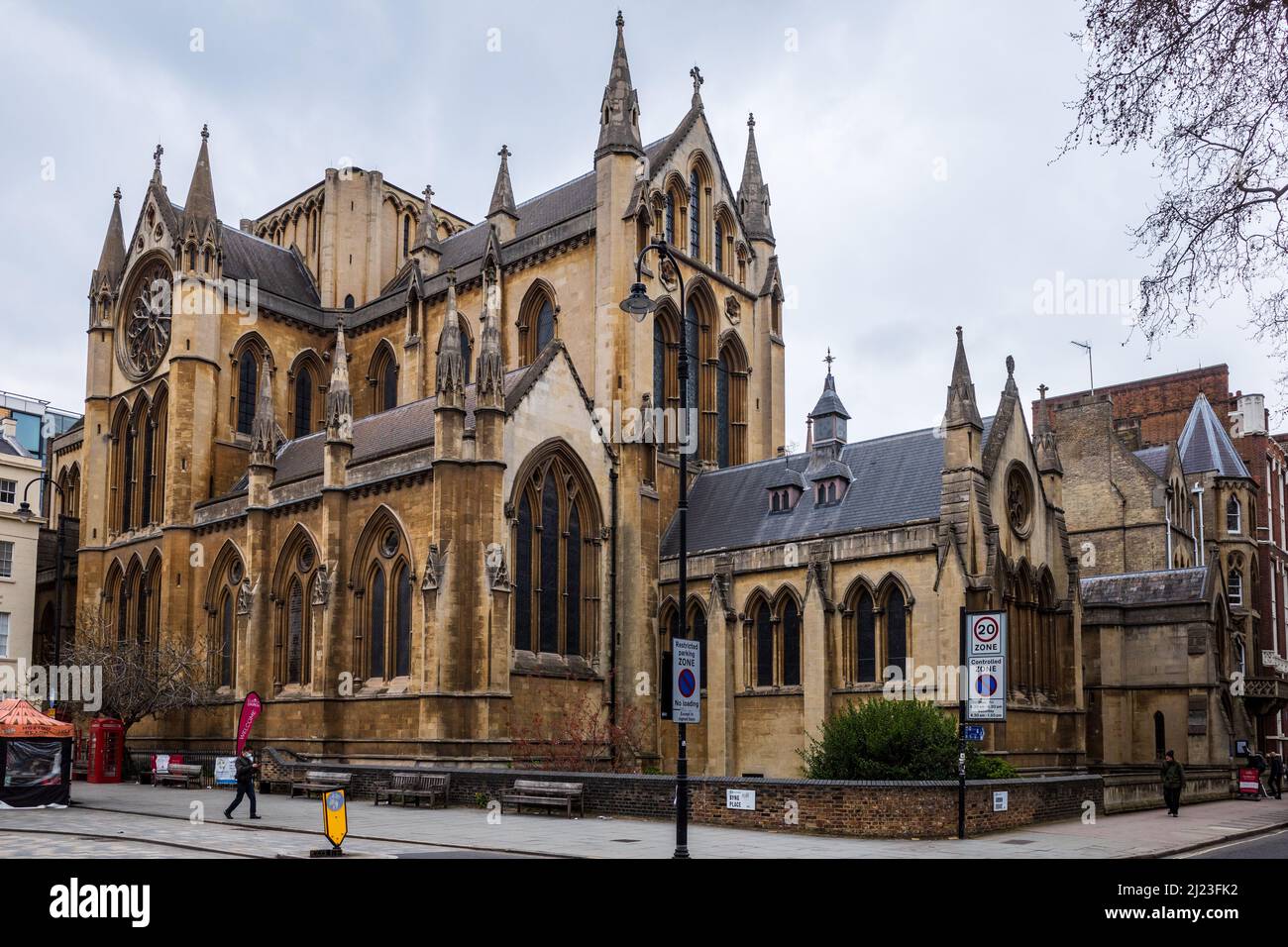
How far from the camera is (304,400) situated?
51.4 metres

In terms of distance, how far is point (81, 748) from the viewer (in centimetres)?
4606

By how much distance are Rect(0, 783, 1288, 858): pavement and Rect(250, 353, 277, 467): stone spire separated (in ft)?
47.6

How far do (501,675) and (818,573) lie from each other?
31.6 feet

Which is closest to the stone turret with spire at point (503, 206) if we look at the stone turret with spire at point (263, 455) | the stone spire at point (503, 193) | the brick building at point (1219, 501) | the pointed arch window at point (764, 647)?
the stone spire at point (503, 193)

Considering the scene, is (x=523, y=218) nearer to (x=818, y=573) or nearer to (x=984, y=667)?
(x=818, y=573)

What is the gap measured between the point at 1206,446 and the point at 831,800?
144 feet

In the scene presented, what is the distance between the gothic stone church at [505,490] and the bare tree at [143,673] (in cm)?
96

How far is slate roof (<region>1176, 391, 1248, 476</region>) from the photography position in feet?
191

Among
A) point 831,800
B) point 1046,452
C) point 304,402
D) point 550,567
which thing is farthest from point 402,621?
point 1046,452

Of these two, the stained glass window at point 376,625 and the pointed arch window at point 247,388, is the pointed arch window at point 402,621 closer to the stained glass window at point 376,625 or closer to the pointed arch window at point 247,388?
the stained glass window at point 376,625

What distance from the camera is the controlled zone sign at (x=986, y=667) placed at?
77.9 feet

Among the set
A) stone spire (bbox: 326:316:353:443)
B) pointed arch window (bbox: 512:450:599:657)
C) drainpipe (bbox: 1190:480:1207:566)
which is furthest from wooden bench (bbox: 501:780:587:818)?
drainpipe (bbox: 1190:480:1207:566)

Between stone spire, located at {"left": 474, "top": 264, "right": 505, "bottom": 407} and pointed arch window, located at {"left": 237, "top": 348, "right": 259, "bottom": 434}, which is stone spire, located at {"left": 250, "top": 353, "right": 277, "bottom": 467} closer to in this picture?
pointed arch window, located at {"left": 237, "top": 348, "right": 259, "bottom": 434}

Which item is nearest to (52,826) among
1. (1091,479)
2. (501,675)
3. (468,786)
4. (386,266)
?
(468,786)
